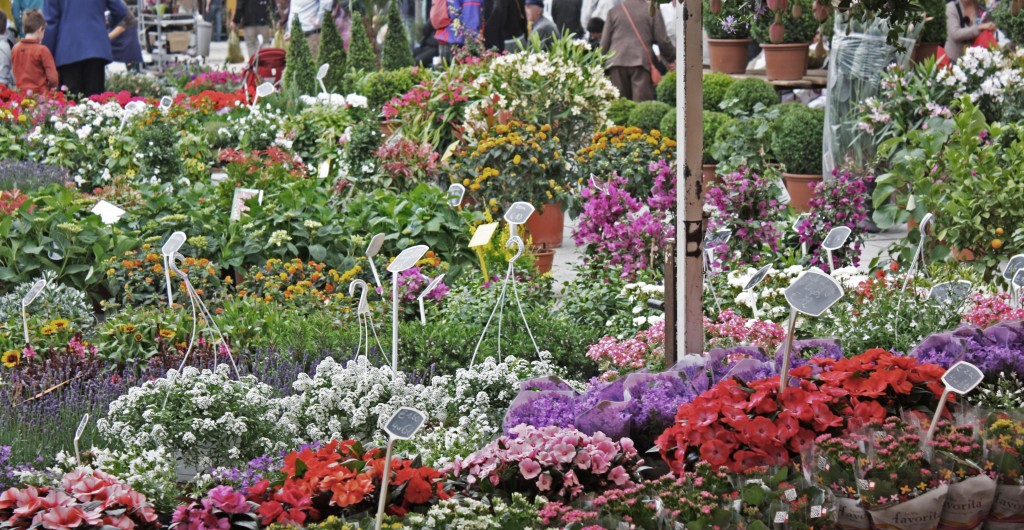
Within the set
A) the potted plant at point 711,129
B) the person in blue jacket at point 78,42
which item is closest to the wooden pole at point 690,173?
the potted plant at point 711,129

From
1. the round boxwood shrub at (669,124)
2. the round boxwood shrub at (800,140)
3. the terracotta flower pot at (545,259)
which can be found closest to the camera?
the terracotta flower pot at (545,259)

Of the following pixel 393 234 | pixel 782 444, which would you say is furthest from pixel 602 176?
pixel 782 444

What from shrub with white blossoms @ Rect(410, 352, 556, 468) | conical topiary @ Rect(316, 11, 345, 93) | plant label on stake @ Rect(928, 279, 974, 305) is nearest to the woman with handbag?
conical topiary @ Rect(316, 11, 345, 93)

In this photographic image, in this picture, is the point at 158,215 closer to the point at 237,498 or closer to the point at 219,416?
the point at 219,416

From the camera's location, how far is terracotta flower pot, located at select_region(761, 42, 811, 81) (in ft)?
35.2

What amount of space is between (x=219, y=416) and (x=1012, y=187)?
3936 millimetres

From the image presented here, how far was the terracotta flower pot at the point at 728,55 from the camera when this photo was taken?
11.5 metres

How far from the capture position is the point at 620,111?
10836 mm

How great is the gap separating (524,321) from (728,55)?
7.52 meters

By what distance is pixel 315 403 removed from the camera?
3.91m

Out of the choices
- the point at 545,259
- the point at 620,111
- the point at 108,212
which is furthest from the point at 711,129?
the point at 108,212

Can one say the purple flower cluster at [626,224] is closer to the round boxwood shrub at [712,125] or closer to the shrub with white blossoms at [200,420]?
the shrub with white blossoms at [200,420]

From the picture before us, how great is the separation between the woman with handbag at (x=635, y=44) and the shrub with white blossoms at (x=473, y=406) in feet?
27.2

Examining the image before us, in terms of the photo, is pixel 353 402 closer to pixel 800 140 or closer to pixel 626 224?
pixel 626 224
